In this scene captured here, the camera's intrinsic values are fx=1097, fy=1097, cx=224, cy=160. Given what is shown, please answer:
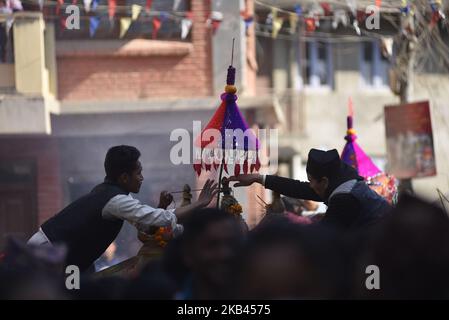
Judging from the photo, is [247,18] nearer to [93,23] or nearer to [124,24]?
[124,24]

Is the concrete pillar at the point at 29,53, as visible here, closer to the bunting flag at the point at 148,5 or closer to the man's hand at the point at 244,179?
the bunting flag at the point at 148,5

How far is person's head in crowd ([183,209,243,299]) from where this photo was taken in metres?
3.96

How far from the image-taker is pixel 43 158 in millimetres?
14352

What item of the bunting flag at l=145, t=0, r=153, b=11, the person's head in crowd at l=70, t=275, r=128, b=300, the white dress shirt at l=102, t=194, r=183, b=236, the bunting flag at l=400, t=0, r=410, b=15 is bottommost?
the person's head in crowd at l=70, t=275, r=128, b=300

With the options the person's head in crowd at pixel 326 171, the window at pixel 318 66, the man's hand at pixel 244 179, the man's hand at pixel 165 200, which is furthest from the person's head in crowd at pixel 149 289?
the window at pixel 318 66

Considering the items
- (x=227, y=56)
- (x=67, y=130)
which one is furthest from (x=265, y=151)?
(x=67, y=130)

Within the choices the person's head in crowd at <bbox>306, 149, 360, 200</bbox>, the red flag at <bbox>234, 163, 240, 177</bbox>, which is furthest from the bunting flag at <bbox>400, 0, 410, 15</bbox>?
the person's head in crowd at <bbox>306, 149, 360, 200</bbox>

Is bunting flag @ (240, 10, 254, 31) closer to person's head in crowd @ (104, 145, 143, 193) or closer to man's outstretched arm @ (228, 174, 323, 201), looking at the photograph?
man's outstretched arm @ (228, 174, 323, 201)

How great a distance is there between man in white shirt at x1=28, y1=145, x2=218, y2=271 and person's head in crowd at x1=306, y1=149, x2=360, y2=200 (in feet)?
1.99

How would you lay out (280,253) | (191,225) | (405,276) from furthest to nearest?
(191,225), (405,276), (280,253)

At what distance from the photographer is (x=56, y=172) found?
47.2 feet

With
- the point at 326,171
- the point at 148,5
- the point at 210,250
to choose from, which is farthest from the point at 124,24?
the point at 210,250

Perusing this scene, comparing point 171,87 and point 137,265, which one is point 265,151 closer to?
point 171,87

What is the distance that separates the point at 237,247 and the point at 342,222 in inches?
76.0
